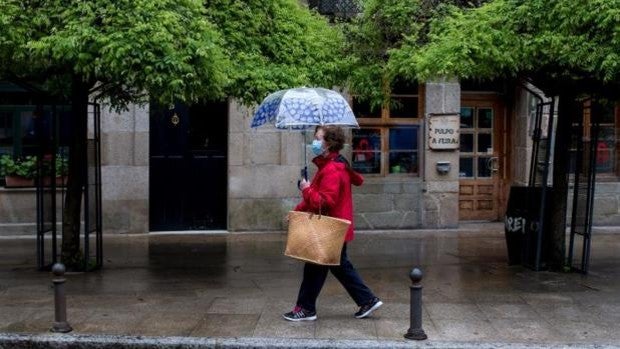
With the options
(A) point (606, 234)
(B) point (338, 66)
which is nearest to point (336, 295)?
(B) point (338, 66)

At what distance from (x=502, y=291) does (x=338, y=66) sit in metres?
3.51

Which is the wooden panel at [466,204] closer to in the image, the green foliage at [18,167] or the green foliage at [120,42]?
the green foliage at [18,167]

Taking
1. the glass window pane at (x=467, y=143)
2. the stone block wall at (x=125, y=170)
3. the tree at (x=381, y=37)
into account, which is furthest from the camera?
the glass window pane at (x=467, y=143)

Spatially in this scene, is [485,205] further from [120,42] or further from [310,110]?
[120,42]

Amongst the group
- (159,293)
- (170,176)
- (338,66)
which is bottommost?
(159,293)

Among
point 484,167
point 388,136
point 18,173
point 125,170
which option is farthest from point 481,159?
point 18,173

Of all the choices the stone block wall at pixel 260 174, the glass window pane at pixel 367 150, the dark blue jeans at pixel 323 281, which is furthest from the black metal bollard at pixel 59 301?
the glass window pane at pixel 367 150

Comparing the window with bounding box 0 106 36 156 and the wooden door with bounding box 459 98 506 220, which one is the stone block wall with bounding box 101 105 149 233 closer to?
the window with bounding box 0 106 36 156

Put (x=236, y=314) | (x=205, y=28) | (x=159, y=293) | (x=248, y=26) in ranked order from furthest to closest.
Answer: (x=248, y=26)
(x=159, y=293)
(x=205, y=28)
(x=236, y=314)

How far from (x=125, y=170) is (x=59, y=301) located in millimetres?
7525

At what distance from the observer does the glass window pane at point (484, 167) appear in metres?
16.0

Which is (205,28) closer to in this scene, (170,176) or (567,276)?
(567,276)

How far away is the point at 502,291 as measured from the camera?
9.27 meters

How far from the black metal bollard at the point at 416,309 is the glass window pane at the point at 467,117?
9.38m
